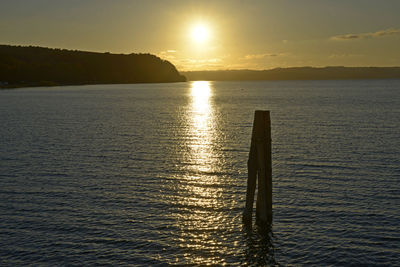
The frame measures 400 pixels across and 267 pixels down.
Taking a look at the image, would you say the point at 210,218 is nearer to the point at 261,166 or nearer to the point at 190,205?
the point at 190,205

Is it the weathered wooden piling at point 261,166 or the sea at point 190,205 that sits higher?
the weathered wooden piling at point 261,166

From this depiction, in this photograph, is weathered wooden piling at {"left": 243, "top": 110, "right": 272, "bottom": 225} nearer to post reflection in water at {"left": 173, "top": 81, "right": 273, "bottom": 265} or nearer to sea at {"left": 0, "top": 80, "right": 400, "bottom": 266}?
sea at {"left": 0, "top": 80, "right": 400, "bottom": 266}

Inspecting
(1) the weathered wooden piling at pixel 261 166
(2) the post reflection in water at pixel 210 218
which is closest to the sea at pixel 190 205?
(2) the post reflection in water at pixel 210 218

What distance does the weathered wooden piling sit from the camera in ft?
58.1

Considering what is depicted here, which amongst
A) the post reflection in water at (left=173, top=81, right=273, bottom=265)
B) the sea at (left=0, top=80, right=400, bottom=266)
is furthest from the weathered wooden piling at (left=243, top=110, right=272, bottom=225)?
the post reflection in water at (left=173, top=81, right=273, bottom=265)

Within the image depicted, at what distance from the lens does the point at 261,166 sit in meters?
17.9

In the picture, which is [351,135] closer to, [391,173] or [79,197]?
[391,173]

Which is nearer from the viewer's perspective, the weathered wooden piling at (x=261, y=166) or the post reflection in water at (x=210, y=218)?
the post reflection in water at (x=210, y=218)

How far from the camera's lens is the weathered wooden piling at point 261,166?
1770 cm

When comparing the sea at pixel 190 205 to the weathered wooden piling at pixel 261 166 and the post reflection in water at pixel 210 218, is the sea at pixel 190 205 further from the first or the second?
the weathered wooden piling at pixel 261 166

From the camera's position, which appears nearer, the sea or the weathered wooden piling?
the sea

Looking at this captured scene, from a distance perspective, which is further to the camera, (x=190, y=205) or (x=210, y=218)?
(x=190, y=205)

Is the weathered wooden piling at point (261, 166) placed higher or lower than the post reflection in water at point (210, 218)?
higher

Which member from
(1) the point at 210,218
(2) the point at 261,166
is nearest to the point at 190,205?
(1) the point at 210,218
